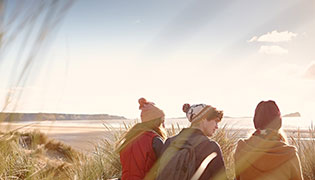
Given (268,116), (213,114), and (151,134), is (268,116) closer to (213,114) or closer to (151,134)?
(213,114)

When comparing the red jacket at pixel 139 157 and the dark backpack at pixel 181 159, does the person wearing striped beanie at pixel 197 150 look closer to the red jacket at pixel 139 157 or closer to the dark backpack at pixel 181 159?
the dark backpack at pixel 181 159

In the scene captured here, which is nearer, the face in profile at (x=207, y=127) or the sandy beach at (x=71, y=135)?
the sandy beach at (x=71, y=135)

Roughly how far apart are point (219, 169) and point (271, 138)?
2.04ft

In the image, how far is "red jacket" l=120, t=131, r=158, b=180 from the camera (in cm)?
425

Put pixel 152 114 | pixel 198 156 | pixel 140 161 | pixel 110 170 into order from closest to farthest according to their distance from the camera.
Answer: pixel 198 156 → pixel 140 161 → pixel 152 114 → pixel 110 170

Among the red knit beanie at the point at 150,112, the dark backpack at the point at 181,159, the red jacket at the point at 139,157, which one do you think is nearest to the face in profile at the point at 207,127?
the dark backpack at the point at 181,159

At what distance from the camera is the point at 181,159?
3633 mm

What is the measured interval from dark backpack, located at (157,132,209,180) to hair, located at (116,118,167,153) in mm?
760

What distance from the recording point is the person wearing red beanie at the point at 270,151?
3607 mm

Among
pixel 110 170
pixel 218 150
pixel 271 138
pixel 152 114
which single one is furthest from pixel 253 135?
pixel 110 170

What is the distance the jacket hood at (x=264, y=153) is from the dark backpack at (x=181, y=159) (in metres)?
0.49

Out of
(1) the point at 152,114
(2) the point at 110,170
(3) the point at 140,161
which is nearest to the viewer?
(3) the point at 140,161

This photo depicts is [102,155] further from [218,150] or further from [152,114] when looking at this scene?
[218,150]

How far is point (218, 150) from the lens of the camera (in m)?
3.66
